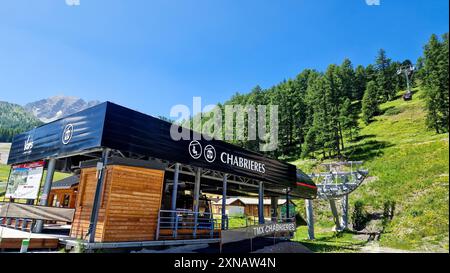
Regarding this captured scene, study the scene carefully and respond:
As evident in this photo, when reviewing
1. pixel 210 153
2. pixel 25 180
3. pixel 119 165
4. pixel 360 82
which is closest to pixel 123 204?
pixel 119 165

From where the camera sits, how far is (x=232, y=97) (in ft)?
324

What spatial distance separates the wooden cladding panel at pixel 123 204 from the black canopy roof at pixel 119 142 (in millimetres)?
886

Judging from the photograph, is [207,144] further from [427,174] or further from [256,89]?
[256,89]

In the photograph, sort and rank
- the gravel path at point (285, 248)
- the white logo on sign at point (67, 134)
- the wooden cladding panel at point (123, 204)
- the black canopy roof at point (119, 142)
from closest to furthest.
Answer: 1. the wooden cladding panel at point (123, 204)
2. the black canopy roof at point (119, 142)
3. the white logo on sign at point (67, 134)
4. the gravel path at point (285, 248)

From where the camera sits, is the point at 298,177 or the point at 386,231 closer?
the point at 298,177

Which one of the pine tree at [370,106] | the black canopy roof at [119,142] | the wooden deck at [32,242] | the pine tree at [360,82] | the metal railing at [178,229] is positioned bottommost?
the wooden deck at [32,242]

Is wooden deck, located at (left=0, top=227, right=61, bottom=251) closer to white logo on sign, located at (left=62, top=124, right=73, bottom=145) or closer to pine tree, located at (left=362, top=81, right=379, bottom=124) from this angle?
white logo on sign, located at (left=62, top=124, right=73, bottom=145)

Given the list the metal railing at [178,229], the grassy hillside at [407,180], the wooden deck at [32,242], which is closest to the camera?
the wooden deck at [32,242]

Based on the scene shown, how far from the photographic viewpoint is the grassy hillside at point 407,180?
2284 centimetres

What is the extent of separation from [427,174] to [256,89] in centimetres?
6029

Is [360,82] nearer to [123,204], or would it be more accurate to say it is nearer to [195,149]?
[195,149]

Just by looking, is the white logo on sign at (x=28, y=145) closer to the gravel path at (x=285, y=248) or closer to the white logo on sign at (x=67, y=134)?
the white logo on sign at (x=67, y=134)

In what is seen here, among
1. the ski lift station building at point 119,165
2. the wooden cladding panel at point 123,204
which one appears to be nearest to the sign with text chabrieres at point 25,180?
the ski lift station building at point 119,165
